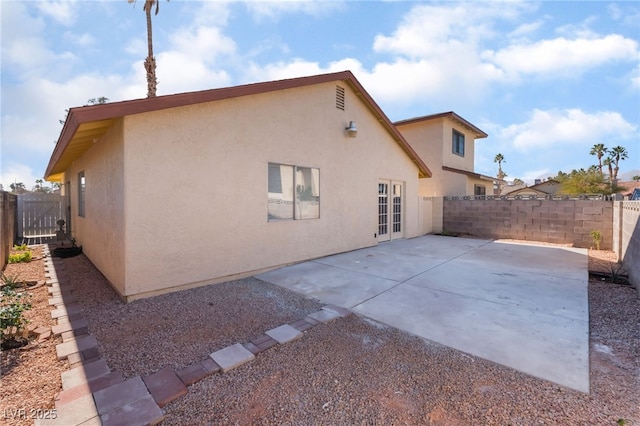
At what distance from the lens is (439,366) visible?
3025mm

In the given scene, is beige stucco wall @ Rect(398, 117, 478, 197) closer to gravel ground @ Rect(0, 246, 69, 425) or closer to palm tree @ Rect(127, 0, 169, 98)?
palm tree @ Rect(127, 0, 169, 98)

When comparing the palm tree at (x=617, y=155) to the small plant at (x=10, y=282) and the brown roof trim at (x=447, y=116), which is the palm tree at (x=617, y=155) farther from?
the small plant at (x=10, y=282)

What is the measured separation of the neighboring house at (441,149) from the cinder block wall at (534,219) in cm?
220

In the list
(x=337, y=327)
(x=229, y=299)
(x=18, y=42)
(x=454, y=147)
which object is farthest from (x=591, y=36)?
(x=18, y=42)

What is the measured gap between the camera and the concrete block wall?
558 centimetres

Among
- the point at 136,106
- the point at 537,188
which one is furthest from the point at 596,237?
the point at 537,188

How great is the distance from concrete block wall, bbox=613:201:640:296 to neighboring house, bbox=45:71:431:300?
641 cm

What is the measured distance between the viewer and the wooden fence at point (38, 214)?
1271 cm

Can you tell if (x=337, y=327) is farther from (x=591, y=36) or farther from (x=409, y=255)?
(x=591, y=36)

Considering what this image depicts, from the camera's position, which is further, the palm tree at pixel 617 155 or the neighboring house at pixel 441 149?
the palm tree at pixel 617 155

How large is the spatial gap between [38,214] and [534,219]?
21708 millimetres

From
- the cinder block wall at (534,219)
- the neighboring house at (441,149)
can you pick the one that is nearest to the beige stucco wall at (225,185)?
the cinder block wall at (534,219)

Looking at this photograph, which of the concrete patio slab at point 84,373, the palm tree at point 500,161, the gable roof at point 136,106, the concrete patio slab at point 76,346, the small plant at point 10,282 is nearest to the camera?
the concrete patio slab at point 84,373

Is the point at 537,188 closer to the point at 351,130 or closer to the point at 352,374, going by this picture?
the point at 351,130
